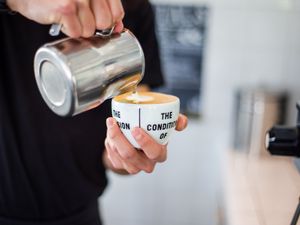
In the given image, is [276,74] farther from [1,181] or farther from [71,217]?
[1,181]

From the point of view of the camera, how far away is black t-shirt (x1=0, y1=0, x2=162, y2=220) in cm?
80

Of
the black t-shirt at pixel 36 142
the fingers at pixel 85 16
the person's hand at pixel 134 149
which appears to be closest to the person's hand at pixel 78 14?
the fingers at pixel 85 16

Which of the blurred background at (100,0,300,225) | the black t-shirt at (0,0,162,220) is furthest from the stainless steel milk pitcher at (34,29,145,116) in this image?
the blurred background at (100,0,300,225)

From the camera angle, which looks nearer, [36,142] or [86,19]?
[86,19]

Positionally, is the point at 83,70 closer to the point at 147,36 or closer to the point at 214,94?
the point at 147,36

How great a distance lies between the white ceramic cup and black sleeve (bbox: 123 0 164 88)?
0.47 m

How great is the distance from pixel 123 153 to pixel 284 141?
183mm

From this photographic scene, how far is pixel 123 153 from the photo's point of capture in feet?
1.63

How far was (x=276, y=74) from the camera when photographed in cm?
145

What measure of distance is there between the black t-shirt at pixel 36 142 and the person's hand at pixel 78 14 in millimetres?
314

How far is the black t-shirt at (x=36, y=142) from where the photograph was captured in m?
0.80

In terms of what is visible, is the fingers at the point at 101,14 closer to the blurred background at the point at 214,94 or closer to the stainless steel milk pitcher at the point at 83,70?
the stainless steel milk pitcher at the point at 83,70

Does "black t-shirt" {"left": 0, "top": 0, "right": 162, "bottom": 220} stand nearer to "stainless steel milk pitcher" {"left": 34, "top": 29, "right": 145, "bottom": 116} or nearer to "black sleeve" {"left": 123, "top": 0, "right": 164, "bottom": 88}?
"black sleeve" {"left": 123, "top": 0, "right": 164, "bottom": 88}

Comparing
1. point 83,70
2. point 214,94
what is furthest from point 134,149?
point 214,94
